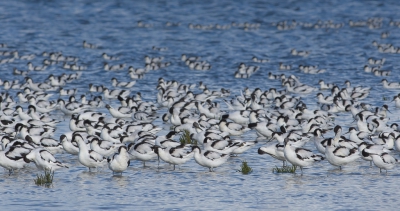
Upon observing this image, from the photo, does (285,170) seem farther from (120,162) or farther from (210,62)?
(210,62)

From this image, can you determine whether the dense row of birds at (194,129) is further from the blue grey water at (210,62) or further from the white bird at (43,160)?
the blue grey water at (210,62)

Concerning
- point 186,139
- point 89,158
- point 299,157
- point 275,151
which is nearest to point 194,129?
point 186,139

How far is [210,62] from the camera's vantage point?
49.8m

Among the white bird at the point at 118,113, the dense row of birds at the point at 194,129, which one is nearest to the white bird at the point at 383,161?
the dense row of birds at the point at 194,129

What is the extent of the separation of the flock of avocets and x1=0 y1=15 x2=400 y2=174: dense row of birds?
0.03m

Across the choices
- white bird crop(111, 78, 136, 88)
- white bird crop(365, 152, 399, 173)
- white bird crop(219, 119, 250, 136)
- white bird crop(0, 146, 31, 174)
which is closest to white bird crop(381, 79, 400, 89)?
white bird crop(111, 78, 136, 88)

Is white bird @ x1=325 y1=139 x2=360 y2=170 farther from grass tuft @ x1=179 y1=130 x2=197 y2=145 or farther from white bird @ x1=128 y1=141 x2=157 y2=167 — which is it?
grass tuft @ x1=179 y1=130 x2=197 y2=145

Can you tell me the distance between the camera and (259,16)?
2793 inches

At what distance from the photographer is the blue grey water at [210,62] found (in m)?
17.0

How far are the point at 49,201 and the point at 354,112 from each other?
15643 mm

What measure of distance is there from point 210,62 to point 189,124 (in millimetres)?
23388

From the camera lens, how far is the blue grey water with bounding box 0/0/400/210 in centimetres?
1705

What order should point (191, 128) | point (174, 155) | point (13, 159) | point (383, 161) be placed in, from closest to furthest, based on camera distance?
point (383, 161)
point (13, 159)
point (174, 155)
point (191, 128)

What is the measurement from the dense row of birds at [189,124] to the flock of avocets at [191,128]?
31mm
